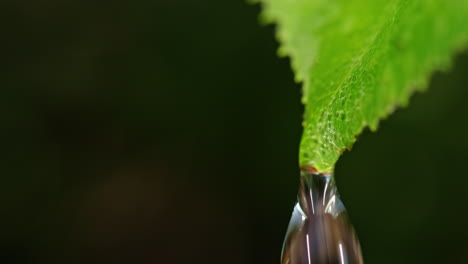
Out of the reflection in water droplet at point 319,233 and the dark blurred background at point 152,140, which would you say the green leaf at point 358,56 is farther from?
the dark blurred background at point 152,140

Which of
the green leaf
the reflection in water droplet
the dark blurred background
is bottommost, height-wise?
the reflection in water droplet

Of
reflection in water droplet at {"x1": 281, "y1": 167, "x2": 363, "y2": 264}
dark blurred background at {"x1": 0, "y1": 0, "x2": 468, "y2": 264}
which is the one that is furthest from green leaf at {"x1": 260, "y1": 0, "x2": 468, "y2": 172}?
dark blurred background at {"x1": 0, "y1": 0, "x2": 468, "y2": 264}

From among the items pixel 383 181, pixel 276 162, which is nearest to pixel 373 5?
pixel 383 181

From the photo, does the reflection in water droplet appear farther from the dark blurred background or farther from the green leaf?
the dark blurred background

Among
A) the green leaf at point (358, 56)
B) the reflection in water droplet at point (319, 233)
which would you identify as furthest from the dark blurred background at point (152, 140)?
the green leaf at point (358, 56)

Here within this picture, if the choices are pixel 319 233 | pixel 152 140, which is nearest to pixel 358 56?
pixel 319 233

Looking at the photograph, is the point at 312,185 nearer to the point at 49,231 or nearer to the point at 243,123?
the point at 243,123

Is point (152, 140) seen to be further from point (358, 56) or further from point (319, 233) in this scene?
point (358, 56)
